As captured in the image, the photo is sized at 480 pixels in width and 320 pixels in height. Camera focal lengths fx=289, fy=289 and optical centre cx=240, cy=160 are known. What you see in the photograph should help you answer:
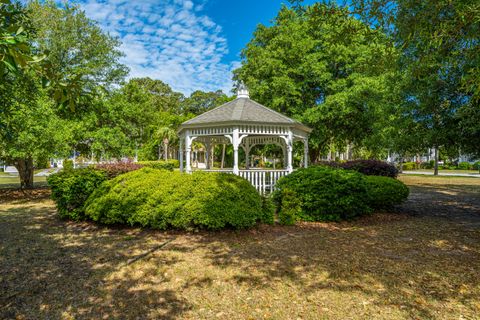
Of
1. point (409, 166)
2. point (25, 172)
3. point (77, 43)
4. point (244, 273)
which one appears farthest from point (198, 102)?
point (244, 273)

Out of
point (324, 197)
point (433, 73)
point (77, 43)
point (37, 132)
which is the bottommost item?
point (324, 197)

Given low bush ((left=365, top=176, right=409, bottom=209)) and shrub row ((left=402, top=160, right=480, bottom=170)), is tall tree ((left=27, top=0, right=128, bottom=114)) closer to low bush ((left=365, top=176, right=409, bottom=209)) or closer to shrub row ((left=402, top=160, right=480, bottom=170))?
low bush ((left=365, top=176, right=409, bottom=209))

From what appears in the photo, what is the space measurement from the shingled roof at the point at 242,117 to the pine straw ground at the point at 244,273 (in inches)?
194

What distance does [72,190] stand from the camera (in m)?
8.16

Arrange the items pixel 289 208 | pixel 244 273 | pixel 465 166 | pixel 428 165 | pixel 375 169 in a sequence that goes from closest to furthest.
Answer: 1. pixel 244 273
2. pixel 289 208
3. pixel 375 169
4. pixel 465 166
5. pixel 428 165

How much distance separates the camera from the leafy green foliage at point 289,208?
302 inches

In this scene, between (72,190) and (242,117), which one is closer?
(72,190)

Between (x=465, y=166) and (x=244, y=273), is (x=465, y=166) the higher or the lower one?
the higher one

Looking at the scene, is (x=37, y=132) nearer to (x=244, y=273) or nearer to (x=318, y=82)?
(x=244, y=273)

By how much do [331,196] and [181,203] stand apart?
410cm

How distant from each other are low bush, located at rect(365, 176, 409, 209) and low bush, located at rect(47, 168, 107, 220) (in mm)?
8300

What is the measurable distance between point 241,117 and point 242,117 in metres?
0.05

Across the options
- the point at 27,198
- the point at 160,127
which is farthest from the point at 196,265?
the point at 160,127

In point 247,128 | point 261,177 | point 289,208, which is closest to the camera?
point 289,208
